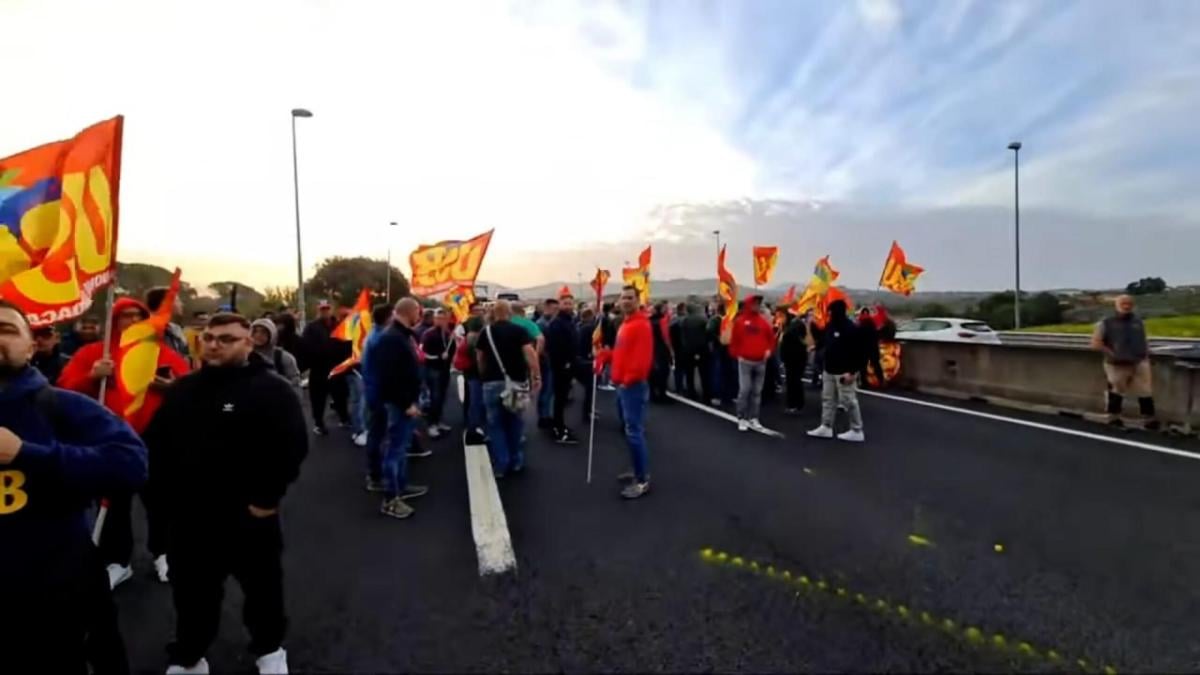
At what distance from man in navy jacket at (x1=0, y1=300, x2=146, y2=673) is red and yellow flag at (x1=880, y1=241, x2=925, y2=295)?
1778 cm

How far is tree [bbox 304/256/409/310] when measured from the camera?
60.2m

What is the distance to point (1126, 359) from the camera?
9.13m

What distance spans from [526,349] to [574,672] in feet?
14.0

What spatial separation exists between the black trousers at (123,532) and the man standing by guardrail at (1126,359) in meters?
10.6

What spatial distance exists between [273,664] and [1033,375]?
1187cm

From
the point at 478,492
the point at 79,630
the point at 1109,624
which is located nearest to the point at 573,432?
the point at 478,492

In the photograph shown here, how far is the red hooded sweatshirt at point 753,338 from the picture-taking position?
9469 millimetres

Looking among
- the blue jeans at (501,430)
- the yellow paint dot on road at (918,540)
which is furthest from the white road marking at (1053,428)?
the blue jeans at (501,430)

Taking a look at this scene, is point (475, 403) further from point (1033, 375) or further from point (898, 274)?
point (898, 274)

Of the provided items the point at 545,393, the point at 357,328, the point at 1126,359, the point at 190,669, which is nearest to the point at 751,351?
the point at 545,393

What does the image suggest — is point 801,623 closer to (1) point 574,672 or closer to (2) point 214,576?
(1) point 574,672

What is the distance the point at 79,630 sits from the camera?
8.48ft

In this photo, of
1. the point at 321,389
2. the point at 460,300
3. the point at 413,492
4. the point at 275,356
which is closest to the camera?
the point at 413,492

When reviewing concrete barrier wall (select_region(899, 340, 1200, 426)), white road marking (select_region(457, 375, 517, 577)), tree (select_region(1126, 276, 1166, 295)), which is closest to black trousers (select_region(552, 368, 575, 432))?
white road marking (select_region(457, 375, 517, 577))
